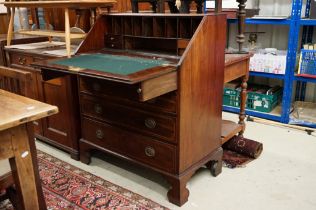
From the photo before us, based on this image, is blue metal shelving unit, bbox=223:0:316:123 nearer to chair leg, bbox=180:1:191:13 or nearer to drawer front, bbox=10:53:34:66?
chair leg, bbox=180:1:191:13

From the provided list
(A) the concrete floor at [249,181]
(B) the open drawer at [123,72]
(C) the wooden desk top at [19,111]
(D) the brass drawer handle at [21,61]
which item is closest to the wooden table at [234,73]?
(A) the concrete floor at [249,181]

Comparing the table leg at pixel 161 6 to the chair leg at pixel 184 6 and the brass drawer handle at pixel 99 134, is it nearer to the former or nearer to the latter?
the chair leg at pixel 184 6

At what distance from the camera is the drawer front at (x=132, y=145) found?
→ 193 centimetres

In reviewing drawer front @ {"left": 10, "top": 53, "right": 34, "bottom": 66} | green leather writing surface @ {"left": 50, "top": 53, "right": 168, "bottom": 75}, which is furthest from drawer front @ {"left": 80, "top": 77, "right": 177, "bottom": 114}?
drawer front @ {"left": 10, "top": 53, "right": 34, "bottom": 66}

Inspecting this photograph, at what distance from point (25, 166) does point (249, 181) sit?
1454 millimetres

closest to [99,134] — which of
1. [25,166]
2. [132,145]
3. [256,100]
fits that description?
[132,145]

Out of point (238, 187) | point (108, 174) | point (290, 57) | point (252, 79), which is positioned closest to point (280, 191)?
point (238, 187)

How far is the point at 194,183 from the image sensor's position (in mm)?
2180

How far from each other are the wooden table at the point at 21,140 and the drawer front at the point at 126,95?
550 mm

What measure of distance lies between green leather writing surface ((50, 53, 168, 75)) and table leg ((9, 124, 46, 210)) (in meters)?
0.54

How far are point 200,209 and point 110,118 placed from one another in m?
0.81

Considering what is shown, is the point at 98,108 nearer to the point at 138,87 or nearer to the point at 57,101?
the point at 57,101

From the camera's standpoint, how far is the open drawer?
156 cm

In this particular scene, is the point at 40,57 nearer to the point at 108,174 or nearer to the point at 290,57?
the point at 108,174
